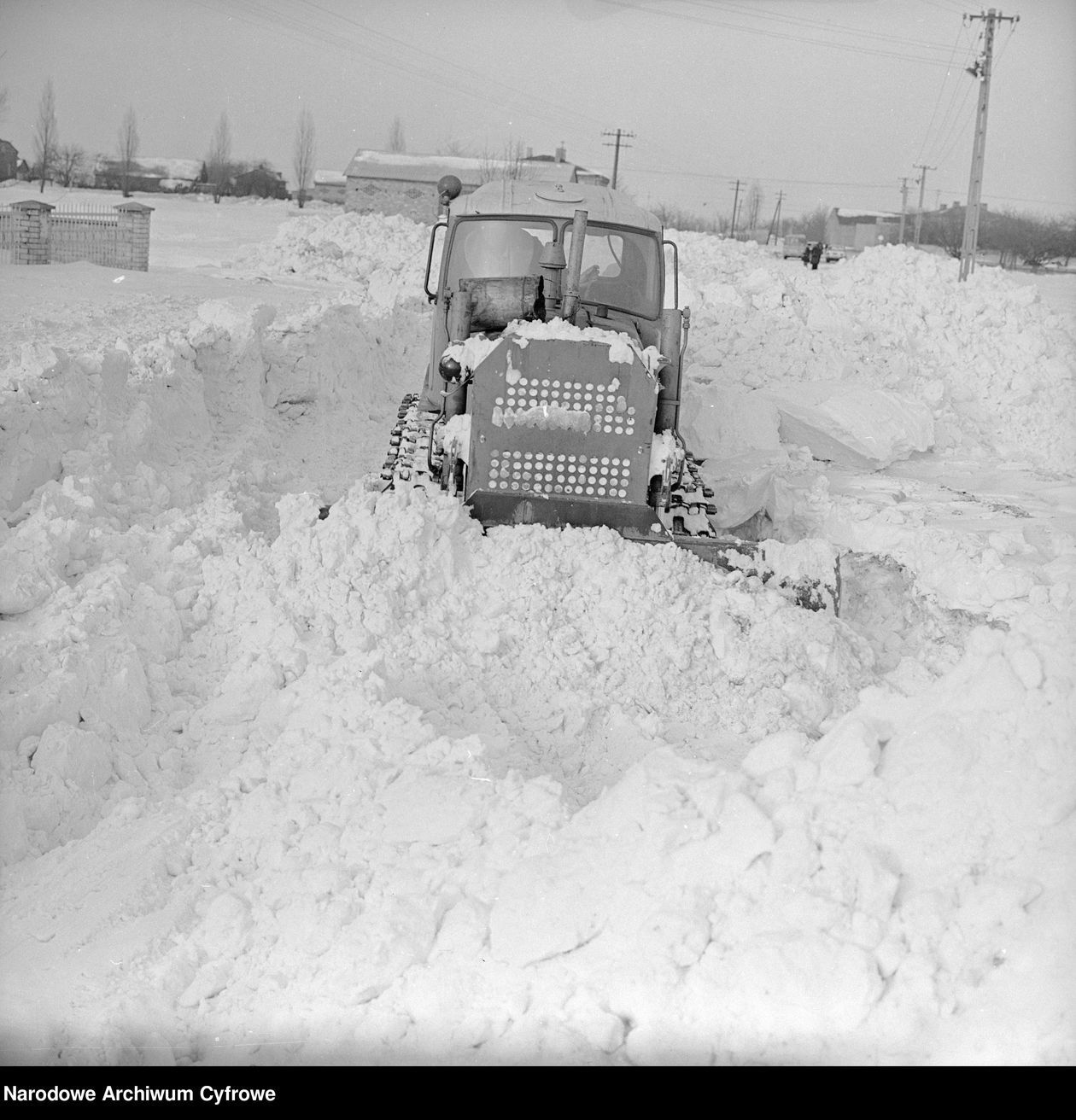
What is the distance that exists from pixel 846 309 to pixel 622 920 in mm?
13951

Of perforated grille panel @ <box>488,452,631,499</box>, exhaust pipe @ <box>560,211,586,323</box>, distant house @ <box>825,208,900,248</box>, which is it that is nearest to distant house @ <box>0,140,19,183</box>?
exhaust pipe @ <box>560,211,586,323</box>

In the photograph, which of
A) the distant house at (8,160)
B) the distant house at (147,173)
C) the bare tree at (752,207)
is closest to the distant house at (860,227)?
the bare tree at (752,207)

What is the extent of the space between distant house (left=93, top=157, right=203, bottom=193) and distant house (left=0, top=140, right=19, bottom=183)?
78cm

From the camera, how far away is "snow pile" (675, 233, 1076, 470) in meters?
13.4

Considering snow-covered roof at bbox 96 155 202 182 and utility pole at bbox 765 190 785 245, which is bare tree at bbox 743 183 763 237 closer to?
utility pole at bbox 765 190 785 245

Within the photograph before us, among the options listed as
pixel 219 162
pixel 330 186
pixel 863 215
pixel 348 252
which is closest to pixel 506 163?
pixel 219 162

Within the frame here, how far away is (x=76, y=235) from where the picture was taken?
16.2 metres

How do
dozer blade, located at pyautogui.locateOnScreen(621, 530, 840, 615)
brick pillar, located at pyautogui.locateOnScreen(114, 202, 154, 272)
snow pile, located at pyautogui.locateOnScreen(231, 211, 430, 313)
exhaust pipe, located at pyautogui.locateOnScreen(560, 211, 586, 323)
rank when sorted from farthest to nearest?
snow pile, located at pyautogui.locateOnScreen(231, 211, 430, 313), brick pillar, located at pyautogui.locateOnScreen(114, 202, 154, 272), exhaust pipe, located at pyautogui.locateOnScreen(560, 211, 586, 323), dozer blade, located at pyautogui.locateOnScreen(621, 530, 840, 615)

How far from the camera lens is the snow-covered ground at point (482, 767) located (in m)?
3.16

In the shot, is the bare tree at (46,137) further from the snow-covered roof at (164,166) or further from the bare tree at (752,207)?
the bare tree at (752,207)

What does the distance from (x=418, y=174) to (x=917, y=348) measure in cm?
1102

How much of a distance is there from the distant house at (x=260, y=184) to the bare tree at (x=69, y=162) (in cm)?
180
